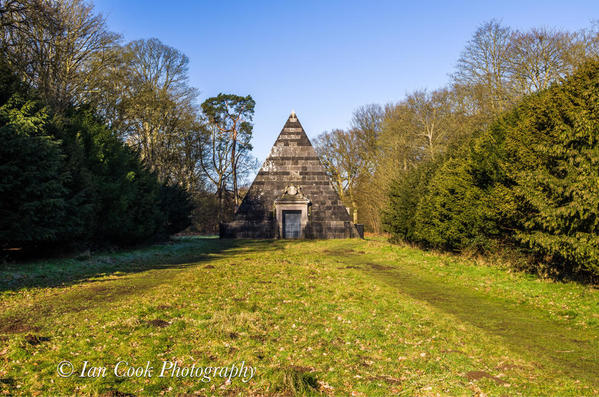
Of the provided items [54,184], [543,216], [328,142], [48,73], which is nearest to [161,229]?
[48,73]

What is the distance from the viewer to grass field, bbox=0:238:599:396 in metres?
4.36

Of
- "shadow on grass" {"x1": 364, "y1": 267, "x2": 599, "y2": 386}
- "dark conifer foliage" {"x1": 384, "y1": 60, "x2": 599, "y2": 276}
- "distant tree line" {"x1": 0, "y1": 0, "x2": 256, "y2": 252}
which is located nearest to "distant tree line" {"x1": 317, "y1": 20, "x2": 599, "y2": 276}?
"dark conifer foliage" {"x1": 384, "y1": 60, "x2": 599, "y2": 276}

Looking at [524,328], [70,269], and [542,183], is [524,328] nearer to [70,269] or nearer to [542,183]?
[542,183]

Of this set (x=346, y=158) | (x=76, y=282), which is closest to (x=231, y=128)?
(x=346, y=158)

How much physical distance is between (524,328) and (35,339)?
7.23 m

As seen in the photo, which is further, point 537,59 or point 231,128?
point 231,128

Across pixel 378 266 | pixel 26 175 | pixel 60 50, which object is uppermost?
pixel 60 50

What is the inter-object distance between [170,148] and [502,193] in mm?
28734

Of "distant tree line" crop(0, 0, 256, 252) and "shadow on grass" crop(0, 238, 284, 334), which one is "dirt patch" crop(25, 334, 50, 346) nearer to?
"shadow on grass" crop(0, 238, 284, 334)

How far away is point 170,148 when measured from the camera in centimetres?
3438

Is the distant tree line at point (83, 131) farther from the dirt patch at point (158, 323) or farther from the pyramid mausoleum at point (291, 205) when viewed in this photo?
the dirt patch at point (158, 323)

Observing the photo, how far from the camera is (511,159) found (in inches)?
440

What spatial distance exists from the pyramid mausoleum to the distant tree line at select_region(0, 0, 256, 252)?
456 centimetres

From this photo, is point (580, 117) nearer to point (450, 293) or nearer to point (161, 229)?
point (450, 293)
